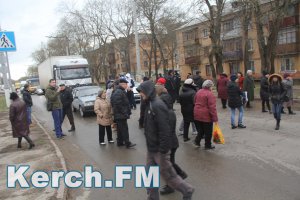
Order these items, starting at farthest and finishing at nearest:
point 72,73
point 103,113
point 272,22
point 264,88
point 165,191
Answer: point 72,73 → point 272,22 → point 264,88 → point 103,113 → point 165,191

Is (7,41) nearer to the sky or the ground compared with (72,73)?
nearer to the sky

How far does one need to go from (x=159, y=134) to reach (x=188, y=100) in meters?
4.11

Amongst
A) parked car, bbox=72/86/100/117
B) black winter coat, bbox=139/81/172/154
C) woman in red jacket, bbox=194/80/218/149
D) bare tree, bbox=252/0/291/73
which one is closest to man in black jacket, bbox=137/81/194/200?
black winter coat, bbox=139/81/172/154

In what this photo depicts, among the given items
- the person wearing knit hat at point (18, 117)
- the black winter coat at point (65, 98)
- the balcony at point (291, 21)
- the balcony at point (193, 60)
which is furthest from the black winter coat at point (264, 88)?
the balcony at point (193, 60)

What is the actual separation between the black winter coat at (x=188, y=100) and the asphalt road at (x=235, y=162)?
2.32 ft

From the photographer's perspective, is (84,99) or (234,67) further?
(234,67)

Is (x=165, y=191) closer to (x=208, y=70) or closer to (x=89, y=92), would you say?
(x=89, y=92)

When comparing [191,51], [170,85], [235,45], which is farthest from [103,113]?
[191,51]

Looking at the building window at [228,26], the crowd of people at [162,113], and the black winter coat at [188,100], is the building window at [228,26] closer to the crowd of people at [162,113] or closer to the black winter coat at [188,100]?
the crowd of people at [162,113]

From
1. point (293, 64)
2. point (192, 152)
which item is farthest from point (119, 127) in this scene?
point (293, 64)

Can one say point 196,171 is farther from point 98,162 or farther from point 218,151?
point 98,162

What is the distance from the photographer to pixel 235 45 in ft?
150

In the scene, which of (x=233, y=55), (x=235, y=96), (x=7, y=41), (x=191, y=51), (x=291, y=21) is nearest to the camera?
(x=235, y=96)

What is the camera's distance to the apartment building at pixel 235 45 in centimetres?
3659
